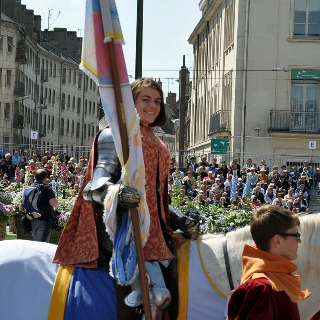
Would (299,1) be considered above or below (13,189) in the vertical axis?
above

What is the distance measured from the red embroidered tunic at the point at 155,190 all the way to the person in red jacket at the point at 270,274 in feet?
4.00

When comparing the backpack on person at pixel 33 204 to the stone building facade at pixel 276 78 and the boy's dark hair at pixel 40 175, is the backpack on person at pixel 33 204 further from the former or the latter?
the stone building facade at pixel 276 78

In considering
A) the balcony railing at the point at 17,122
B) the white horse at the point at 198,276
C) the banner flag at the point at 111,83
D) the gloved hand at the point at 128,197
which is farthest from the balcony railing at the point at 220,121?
the gloved hand at the point at 128,197

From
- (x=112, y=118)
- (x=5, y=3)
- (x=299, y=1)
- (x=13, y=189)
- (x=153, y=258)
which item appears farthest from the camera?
(x=5, y=3)

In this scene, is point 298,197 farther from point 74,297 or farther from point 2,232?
point 74,297

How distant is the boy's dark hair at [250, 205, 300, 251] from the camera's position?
4.54 m

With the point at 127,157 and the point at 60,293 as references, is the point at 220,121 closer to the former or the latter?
the point at 60,293

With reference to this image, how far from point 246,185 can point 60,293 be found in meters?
17.4

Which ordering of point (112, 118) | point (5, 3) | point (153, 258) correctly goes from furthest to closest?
point (5, 3) < point (153, 258) < point (112, 118)

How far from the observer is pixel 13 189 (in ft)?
73.7

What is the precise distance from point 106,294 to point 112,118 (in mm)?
1157

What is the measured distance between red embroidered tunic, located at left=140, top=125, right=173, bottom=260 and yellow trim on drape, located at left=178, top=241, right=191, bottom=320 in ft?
0.33

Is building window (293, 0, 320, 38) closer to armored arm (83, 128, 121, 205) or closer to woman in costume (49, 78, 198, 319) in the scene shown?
woman in costume (49, 78, 198, 319)

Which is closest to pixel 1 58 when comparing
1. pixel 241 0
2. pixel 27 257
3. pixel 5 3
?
pixel 5 3
